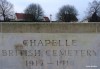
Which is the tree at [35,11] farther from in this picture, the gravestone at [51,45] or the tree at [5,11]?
the gravestone at [51,45]

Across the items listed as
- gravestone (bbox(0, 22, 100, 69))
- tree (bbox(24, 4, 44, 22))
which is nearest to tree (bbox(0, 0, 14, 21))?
tree (bbox(24, 4, 44, 22))

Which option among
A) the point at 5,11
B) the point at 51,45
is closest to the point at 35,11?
the point at 5,11

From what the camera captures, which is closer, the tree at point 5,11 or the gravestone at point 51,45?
the gravestone at point 51,45

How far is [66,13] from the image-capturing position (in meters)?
79.9

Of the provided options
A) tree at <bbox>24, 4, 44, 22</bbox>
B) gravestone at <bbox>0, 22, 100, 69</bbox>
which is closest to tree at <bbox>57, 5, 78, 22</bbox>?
tree at <bbox>24, 4, 44, 22</bbox>

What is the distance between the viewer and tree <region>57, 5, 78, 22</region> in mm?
77375

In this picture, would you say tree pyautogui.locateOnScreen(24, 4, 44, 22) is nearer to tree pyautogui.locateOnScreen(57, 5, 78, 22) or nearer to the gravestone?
tree pyautogui.locateOnScreen(57, 5, 78, 22)

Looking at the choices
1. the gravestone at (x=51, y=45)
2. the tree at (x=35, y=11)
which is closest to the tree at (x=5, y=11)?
the tree at (x=35, y=11)

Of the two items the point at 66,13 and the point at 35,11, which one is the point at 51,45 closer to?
the point at 66,13

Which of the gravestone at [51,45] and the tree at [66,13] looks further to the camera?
the tree at [66,13]

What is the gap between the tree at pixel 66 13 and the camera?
77.4m

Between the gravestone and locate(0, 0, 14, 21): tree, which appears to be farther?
locate(0, 0, 14, 21): tree

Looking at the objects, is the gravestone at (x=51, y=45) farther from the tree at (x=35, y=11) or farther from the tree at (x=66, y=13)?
the tree at (x=35, y=11)

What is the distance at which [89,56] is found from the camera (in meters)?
6.16
